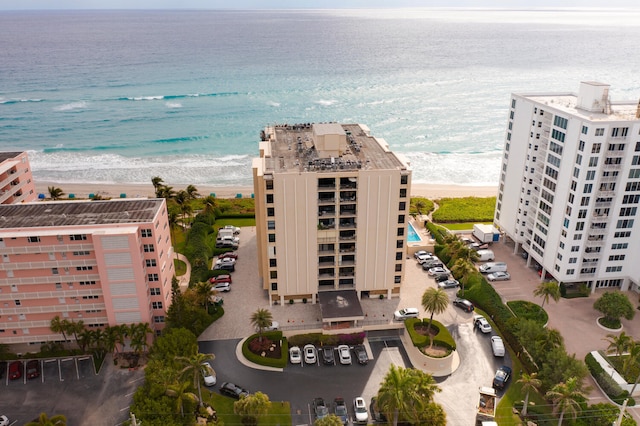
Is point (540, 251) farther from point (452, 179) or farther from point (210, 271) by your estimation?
point (452, 179)

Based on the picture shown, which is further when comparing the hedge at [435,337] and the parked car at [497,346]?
the parked car at [497,346]

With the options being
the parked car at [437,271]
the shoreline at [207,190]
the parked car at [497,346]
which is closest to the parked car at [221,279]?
the parked car at [437,271]

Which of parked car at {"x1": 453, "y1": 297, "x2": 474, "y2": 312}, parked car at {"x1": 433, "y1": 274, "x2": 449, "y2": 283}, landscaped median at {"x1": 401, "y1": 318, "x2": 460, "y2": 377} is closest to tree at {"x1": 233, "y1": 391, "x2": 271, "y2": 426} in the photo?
landscaped median at {"x1": 401, "y1": 318, "x2": 460, "y2": 377}

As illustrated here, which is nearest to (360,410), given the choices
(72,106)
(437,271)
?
(437,271)

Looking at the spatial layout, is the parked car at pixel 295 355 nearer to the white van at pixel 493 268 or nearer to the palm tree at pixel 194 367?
the palm tree at pixel 194 367

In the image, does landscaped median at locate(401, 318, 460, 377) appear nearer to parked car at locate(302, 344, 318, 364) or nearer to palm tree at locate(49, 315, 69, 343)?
parked car at locate(302, 344, 318, 364)

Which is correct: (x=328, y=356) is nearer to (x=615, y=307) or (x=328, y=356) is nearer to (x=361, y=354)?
(x=361, y=354)
